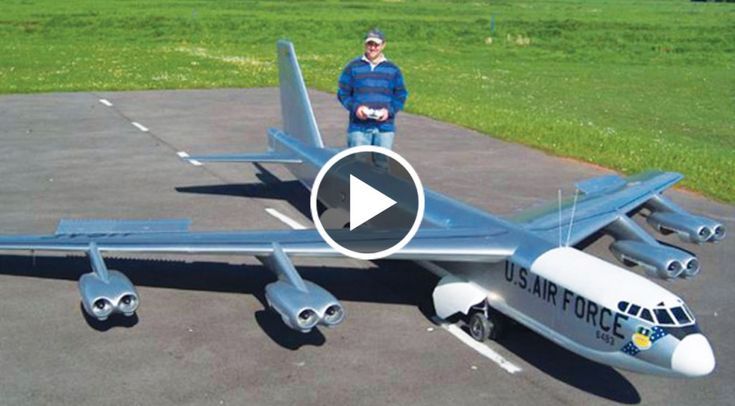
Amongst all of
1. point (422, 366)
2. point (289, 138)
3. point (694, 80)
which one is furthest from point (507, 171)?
point (694, 80)

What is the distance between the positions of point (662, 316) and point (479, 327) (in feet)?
11.4

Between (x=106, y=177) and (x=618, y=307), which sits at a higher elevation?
(x=618, y=307)

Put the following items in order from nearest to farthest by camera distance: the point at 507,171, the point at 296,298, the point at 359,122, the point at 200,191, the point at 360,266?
the point at 296,298, the point at 360,266, the point at 359,122, the point at 200,191, the point at 507,171

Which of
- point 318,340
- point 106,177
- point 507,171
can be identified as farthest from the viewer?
point 507,171

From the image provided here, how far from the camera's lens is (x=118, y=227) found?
16906 mm

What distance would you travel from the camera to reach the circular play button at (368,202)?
1576cm

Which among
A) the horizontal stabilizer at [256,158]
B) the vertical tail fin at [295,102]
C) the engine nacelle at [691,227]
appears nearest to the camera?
the engine nacelle at [691,227]

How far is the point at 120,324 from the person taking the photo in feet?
49.9

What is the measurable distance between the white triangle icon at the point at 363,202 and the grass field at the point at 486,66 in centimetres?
1209

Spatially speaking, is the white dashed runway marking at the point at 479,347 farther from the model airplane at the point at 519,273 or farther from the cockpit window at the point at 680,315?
the cockpit window at the point at 680,315

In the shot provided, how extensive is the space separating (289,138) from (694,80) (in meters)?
44.1

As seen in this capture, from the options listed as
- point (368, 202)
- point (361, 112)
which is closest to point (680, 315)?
point (368, 202)

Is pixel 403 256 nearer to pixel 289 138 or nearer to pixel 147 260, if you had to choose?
pixel 147 260

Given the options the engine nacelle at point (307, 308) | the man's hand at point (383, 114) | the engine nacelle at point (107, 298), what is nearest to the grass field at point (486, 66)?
the man's hand at point (383, 114)
